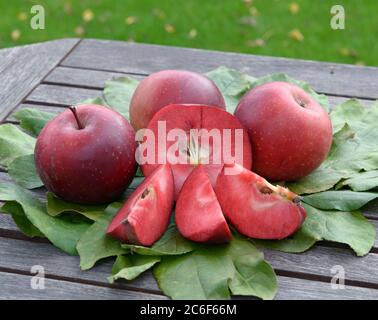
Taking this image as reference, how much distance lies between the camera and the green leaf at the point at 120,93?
160cm

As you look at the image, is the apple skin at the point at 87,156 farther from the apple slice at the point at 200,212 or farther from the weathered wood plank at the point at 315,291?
the weathered wood plank at the point at 315,291

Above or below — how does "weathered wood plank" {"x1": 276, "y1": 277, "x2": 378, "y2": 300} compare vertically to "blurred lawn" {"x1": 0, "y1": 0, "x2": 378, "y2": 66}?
above

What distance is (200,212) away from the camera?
115cm

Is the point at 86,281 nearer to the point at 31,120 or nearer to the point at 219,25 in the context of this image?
the point at 31,120

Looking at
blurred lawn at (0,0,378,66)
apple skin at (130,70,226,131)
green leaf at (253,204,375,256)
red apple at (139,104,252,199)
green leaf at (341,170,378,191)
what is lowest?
blurred lawn at (0,0,378,66)

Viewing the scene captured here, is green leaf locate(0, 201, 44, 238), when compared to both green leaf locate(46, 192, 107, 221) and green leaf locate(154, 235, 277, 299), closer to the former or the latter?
green leaf locate(46, 192, 107, 221)

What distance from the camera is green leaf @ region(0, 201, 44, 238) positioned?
1154 mm

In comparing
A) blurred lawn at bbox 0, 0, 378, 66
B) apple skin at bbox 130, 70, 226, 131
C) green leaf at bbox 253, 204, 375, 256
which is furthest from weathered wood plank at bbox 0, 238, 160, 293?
blurred lawn at bbox 0, 0, 378, 66

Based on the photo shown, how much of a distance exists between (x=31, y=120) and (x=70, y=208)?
0.36m

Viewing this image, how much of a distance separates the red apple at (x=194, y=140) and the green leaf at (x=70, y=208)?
124 millimetres

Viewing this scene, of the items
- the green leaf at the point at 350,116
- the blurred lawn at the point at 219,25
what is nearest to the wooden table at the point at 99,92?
the green leaf at the point at 350,116

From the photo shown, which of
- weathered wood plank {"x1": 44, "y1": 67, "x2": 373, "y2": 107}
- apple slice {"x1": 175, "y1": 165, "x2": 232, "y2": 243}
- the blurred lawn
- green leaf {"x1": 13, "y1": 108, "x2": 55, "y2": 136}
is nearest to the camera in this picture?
apple slice {"x1": 175, "y1": 165, "x2": 232, "y2": 243}

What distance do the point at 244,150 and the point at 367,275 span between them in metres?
0.34

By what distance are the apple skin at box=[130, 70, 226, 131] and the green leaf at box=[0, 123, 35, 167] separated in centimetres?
25
